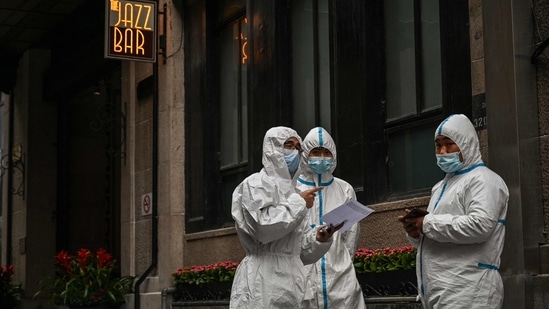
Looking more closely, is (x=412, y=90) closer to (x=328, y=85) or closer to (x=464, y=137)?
(x=328, y=85)

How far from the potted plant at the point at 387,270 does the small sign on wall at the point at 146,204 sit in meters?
5.87

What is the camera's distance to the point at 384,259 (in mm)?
10789

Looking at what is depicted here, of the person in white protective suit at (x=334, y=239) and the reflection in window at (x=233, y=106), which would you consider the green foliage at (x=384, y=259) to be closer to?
the person in white protective suit at (x=334, y=239)

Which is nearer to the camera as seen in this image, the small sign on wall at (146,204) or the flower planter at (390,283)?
the flower planter at (390,283)

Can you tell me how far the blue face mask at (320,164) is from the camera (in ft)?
32.4

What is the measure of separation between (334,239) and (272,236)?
1.88m

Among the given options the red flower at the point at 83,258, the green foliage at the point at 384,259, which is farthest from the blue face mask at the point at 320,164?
the red flower at the point at 83,258

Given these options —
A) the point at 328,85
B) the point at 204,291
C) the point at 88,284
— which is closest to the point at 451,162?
the point at 328,85

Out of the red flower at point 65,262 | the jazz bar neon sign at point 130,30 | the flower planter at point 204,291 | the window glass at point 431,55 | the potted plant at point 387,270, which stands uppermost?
the jazz bar neon sign at point 130,30

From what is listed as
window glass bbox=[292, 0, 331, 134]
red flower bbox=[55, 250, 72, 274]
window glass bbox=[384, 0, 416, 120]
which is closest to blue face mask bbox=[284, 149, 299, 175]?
window glass bbox=[384, 0, 416, 120]

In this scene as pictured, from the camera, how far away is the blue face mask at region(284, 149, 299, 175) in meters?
8.38

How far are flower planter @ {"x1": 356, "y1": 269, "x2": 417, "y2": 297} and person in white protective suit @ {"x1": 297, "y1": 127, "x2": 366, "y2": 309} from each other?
0.90 metres

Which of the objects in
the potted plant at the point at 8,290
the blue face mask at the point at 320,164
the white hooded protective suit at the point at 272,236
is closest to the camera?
the white hooded protective suit at the point at 272,236

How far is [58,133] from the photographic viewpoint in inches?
941
